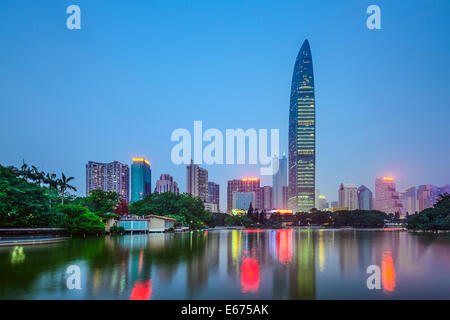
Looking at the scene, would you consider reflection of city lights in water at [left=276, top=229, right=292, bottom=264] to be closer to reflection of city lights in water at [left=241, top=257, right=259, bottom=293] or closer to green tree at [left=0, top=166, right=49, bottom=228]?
reflection of city lights in water at [left=241, top=257, right=259, bottom=293]

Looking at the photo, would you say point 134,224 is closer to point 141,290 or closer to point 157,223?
point 157,223

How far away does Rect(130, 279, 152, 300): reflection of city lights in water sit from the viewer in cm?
907

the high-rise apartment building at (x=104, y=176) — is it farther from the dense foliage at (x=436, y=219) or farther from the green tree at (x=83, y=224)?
the dense foliage at (x=436, y=219)

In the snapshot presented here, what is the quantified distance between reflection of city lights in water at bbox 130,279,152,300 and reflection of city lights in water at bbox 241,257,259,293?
297 centimetres

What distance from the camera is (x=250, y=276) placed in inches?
488

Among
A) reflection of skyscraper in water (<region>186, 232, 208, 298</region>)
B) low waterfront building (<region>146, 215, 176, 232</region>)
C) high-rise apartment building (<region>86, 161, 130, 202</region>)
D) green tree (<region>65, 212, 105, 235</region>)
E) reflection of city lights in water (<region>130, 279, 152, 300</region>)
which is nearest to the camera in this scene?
reflection of city lights in water (<region>130, 279, 152, 300</region>)

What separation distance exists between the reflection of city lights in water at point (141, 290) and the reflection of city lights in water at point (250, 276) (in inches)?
117

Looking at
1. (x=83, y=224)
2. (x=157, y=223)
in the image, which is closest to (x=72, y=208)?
(x=83, y=224)

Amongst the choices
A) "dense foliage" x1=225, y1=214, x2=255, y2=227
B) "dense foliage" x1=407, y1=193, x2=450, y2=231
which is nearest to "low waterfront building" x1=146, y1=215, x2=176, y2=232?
"dense foliage" x1=407, y1=193, x2=450, y2=231

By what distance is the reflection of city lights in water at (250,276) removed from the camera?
34.3 feet

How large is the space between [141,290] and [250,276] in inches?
174

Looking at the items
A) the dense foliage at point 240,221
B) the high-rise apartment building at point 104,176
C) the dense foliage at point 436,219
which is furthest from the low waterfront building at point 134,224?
the high-rise apartment building at point 104,176
